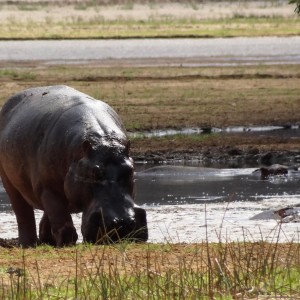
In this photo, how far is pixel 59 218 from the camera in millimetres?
9109

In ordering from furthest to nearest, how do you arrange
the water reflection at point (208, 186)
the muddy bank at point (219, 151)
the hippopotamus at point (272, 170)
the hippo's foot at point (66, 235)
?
the muddy bank at point (219, 151)
the hippopotamus at point (272, 170)
the water reflection at point (208, 186)
the hippo's foot at point (66, 235)

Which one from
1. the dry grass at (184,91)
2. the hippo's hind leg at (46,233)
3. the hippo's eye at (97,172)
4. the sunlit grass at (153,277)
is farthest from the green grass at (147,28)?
the sunlit grass at (153,277)

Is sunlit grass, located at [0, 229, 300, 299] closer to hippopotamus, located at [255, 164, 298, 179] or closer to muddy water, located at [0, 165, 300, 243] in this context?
muddy water, located at [0, 165, 300, 243]

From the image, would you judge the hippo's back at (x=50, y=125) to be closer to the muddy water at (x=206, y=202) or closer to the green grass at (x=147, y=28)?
the muddy water at (x=206, y=202)

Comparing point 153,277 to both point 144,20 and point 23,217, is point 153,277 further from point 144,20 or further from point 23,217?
point 144,20

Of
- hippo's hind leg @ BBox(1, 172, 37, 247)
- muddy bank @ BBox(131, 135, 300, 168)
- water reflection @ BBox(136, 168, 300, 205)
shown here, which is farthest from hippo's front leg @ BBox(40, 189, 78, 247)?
muddy bank @ BBox(131, 135, 300, 168)

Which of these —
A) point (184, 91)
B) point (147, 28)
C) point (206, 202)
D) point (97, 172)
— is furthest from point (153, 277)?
point (147, 28)

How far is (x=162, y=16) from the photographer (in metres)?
56.8

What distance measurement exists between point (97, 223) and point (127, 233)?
0.76 ft

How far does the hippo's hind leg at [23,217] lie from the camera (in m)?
10.4

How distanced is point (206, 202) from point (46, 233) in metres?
3.16

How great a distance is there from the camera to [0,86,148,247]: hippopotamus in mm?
Answer: 8438

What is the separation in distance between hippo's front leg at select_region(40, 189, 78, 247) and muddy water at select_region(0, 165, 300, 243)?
122 cm

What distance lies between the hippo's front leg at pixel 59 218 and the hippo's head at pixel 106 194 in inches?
13.6
